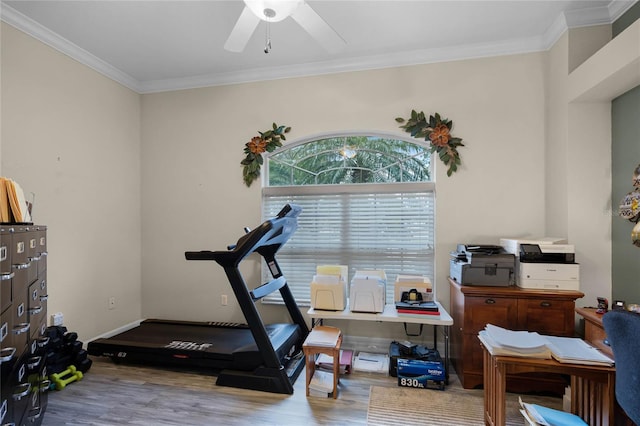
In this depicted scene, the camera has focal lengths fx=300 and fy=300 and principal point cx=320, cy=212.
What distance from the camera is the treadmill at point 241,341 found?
2.28 metres

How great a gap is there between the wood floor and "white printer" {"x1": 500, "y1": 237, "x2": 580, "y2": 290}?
1.33m

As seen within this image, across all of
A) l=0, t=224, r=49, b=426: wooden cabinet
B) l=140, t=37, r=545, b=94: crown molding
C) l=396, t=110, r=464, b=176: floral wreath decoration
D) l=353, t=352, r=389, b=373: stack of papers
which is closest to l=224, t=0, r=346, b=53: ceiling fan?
l=140, t=37, r=545, b=94: crown molding

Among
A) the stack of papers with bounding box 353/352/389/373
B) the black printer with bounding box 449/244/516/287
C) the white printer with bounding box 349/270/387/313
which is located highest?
the black printer with bounding box 449/244/516/287

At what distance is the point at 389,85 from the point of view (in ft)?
9.83

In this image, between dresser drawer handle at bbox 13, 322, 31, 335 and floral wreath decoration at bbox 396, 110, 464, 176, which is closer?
dresser drawer handle at bbox 13, 322, 31, 335

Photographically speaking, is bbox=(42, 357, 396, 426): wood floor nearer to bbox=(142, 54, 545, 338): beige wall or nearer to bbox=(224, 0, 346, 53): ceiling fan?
bbox=(142, 54, 545, 338): beige wall

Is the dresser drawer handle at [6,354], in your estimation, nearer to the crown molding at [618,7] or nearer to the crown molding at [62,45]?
the crown molding at [62,45]

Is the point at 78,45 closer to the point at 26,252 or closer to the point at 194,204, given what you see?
the point at 194,204

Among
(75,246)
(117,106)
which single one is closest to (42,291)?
(75,246)

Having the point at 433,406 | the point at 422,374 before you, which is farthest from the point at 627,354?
the point at 422,374

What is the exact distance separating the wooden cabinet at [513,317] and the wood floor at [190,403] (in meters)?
0.63

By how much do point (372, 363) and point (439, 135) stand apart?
2.17 m

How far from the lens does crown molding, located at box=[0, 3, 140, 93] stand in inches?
91.4

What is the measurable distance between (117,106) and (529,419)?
4424mm
